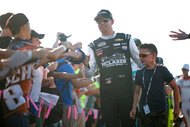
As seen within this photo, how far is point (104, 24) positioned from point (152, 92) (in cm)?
161

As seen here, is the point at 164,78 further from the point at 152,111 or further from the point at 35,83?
the point at 35,83

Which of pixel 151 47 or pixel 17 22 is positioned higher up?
pixel 17 22

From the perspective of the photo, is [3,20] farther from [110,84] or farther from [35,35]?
[110,84]

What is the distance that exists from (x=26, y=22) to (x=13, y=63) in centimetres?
115

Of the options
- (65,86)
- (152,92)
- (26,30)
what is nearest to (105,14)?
(65,86)

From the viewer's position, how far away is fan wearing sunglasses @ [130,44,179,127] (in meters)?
5.51

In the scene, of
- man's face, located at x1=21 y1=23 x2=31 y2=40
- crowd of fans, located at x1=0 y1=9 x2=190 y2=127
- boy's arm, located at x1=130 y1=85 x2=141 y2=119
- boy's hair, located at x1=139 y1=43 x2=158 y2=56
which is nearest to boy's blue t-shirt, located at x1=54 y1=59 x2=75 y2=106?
crowd of fans, located at x1=0 y1=9 x2=190 y2=127

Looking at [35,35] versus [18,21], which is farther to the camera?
[35,35]

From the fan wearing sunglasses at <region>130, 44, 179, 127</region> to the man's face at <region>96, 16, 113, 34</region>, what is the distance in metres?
0.81

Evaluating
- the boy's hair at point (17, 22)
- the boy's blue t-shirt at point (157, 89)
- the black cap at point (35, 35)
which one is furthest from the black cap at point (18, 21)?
the boy's blue t-shirt at point (157, 89)

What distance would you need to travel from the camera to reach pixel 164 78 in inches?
222

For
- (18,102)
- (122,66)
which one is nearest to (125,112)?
(122,66)

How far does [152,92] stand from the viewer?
18.2ft

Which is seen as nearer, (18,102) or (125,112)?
(18,102)
